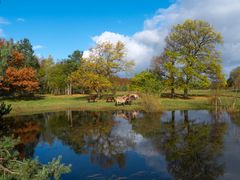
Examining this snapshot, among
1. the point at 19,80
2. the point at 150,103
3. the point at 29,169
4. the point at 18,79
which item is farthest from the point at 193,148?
the point at 19,80

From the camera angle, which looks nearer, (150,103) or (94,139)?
(94,139)

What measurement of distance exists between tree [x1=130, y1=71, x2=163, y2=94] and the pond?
19.0 m

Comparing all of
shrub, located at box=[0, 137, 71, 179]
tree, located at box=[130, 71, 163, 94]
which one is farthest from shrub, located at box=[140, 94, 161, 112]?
shrub, located at box=[0, 137, 71, 179]

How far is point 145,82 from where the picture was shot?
41.5m

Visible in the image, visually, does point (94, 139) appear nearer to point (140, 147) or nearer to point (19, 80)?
point (140, 147)

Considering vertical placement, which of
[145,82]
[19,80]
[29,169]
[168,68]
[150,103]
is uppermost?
[168,68]

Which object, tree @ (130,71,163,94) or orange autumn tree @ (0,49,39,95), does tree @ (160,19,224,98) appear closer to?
tree @ (130,71,163,94)

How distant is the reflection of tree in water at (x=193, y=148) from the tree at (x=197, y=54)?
871 inches

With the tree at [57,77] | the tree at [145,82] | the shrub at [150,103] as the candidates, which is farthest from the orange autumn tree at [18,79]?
the shrub at [150,103]

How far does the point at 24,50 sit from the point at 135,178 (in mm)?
49400

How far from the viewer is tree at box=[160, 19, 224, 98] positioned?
39219 millimetres

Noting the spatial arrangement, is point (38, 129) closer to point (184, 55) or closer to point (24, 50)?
point (184, 55)

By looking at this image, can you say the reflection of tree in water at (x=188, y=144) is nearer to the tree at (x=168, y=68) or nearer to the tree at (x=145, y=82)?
the tree at (x=145, y=82)

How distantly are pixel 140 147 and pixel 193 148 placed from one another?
2504 mm
